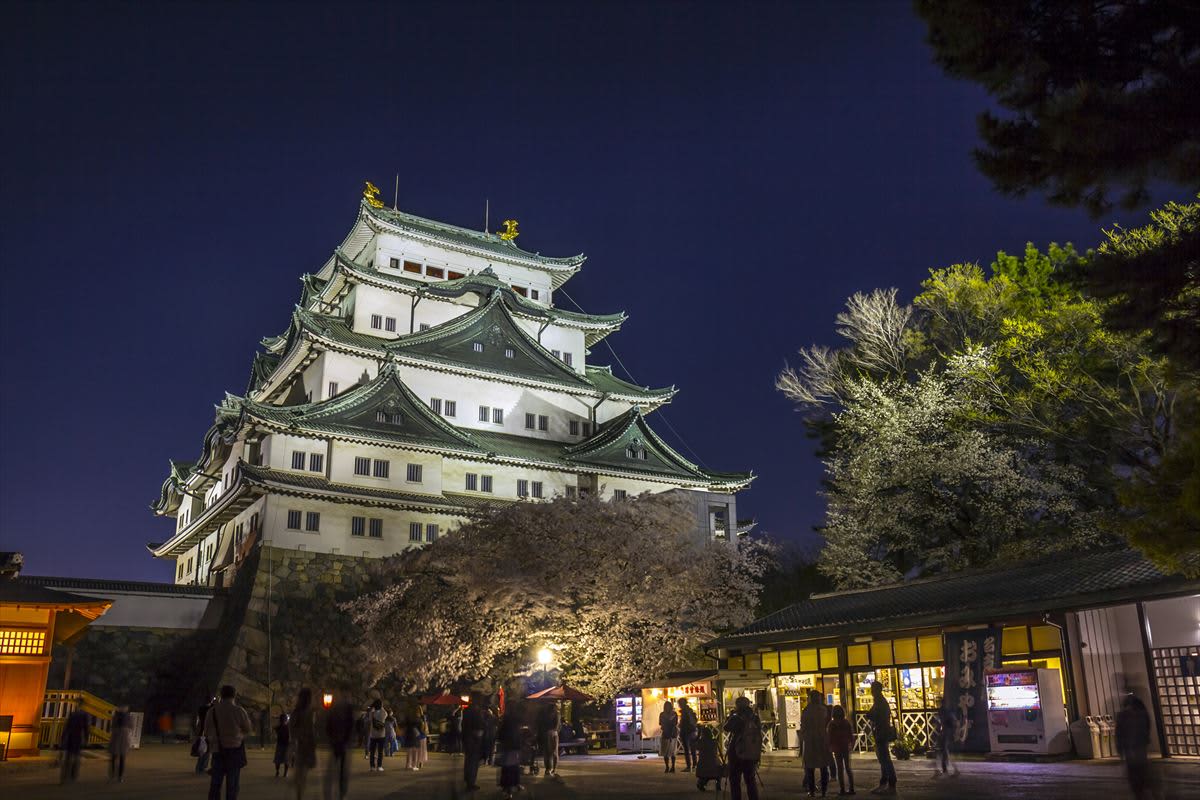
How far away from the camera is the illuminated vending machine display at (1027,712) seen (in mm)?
19906

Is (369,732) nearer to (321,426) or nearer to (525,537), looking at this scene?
(525,537)

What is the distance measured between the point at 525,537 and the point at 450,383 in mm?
17385

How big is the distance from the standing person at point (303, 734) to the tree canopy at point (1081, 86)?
11.5m

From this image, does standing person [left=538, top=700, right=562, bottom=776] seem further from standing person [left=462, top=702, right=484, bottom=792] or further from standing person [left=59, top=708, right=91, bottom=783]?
standing person [left=59, top=708, right=91, bottom=783]

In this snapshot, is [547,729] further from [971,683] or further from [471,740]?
[971,683]

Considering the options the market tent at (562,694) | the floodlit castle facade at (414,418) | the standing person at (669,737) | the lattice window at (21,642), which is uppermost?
the floodlit castle facade at (414,418)

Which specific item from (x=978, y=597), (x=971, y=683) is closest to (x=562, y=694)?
(x=971, y=683)

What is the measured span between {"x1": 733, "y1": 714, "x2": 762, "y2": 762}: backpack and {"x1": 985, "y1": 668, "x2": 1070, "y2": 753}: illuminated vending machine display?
979cm

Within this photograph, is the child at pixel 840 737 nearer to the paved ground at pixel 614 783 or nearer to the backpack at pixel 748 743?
the paved ground at pixel 614 783

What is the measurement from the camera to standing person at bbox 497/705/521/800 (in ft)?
50.1

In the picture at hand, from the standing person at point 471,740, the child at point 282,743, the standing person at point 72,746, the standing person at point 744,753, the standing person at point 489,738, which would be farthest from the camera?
the standing person at point 489,738

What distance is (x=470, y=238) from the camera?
2229 inches

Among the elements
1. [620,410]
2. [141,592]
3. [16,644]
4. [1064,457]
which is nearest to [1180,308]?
[1064,457]

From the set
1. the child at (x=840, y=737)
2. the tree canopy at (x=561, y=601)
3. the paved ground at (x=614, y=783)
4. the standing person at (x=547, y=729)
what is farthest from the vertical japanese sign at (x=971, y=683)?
the tree canopy at (x=561, y=601)
